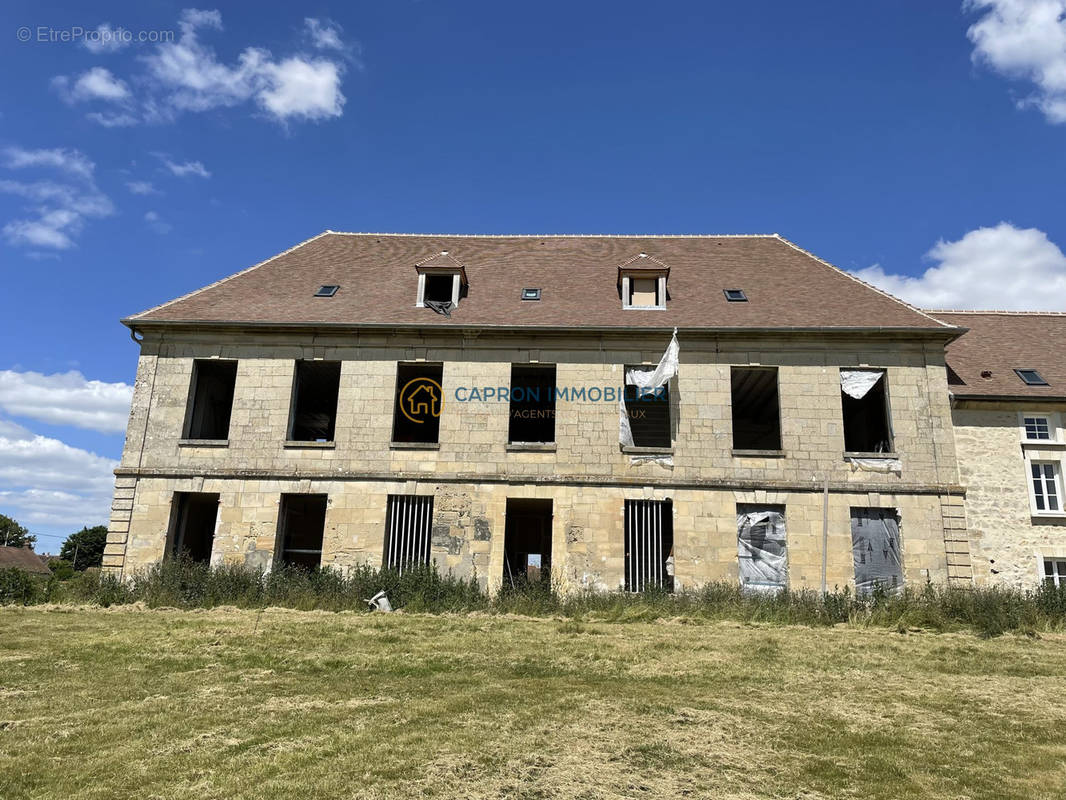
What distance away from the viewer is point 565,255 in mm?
20656

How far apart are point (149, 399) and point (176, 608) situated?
568 centimetres

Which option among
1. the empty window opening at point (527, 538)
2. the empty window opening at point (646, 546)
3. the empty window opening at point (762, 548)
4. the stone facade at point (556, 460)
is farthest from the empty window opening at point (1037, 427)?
the empty window opening at point (527, 538)

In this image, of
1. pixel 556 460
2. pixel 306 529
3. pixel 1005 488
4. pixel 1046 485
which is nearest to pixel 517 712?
pixel 556 460

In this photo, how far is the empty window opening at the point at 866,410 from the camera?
16.4 m

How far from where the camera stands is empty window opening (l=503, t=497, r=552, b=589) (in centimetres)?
1691

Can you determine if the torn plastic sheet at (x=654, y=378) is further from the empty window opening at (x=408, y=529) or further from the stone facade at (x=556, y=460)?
the empty window opening at (x=408, y=529)

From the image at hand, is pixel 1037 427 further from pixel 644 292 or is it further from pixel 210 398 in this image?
pixel 210 398

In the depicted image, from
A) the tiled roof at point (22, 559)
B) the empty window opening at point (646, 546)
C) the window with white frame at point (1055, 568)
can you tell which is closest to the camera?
the empty window opening at point (646, 546)

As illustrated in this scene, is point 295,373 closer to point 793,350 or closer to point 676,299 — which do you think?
point 676,299

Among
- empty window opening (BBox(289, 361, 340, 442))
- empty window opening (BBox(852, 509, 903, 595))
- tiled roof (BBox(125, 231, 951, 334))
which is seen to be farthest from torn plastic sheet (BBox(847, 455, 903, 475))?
empty window opening (BBox(289, 361, 340, 442))

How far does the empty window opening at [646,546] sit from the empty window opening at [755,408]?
388 centimetres

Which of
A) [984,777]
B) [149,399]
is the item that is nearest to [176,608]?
[149,399]

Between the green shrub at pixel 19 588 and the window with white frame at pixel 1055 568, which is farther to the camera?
the window with white frame at pixel 1055 568

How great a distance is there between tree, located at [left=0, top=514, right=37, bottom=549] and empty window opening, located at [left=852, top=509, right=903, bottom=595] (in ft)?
241
